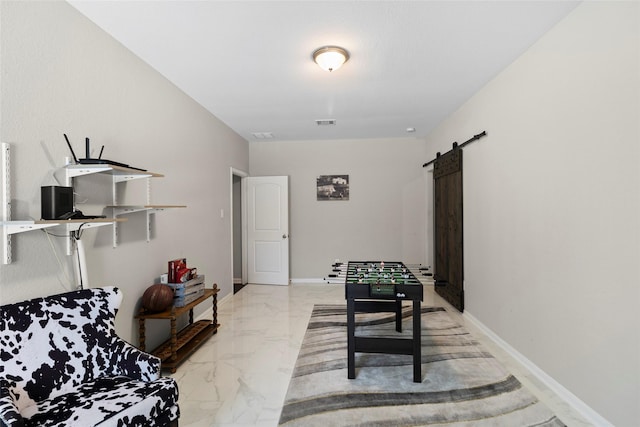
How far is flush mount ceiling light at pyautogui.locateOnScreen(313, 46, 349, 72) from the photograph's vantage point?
2500mm

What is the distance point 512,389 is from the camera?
228 cm

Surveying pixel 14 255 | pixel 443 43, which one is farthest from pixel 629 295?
pixel 14 255

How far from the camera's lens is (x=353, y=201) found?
5.77m

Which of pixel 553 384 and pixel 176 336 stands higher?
pixel 176 336

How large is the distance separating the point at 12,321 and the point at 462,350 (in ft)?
10.8

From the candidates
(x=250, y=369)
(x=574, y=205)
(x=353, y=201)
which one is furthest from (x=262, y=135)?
(x=574, y=205)

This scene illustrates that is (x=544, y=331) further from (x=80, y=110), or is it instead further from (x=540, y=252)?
(x=80, y=110)

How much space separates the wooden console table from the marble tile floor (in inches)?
3.3

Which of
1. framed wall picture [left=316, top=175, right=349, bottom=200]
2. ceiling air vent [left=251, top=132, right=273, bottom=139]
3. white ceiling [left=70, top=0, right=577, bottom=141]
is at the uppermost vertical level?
ceiling air vent [left=251, top=132, right=273, bottom=139]

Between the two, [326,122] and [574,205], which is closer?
[574,205]

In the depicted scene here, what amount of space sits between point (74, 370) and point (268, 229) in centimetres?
406

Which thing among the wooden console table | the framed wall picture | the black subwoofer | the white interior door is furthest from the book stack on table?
the framed wall picture

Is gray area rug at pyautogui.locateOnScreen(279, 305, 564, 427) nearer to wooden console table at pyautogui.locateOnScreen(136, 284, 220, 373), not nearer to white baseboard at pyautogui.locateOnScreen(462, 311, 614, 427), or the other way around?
white baseboard at pyautogui.locateOnScreen(462, 311, 614, 427)

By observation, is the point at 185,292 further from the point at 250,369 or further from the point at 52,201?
the point at 52,201
